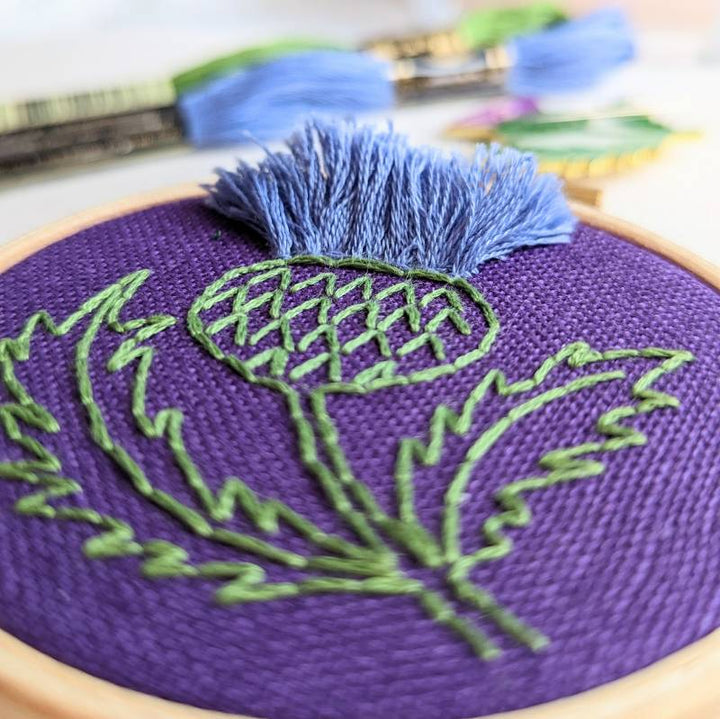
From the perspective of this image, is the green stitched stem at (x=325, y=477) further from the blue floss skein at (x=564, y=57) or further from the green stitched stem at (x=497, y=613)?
the blue floss skein at (x=564, y=57)

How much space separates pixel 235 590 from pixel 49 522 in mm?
85

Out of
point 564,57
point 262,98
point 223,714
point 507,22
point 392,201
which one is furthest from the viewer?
point 507,22

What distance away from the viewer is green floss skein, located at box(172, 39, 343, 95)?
95 cm

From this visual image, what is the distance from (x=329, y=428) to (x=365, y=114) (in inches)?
27.6

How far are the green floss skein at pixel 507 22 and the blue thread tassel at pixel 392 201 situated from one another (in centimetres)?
64

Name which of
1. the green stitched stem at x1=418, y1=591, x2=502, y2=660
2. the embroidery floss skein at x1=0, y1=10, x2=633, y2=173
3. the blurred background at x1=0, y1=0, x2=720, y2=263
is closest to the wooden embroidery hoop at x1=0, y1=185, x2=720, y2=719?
the green stitched stem at x1=418, y1=591, x2=502, y2=660

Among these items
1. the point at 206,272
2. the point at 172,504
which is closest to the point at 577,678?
the point at 172,504

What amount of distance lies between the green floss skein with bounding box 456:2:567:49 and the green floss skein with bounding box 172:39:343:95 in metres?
0.27

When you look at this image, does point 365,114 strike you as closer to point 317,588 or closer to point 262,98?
point 262,98

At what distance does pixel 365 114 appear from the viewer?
101cm

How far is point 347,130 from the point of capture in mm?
572

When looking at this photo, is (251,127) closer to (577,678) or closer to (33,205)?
(33,205)

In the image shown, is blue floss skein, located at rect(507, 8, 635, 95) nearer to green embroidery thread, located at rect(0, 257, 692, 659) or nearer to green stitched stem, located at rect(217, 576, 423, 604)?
green embroidery thread, located at rect(0, 257, 692, 659)

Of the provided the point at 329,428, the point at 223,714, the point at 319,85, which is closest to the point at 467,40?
the point at 319,85
